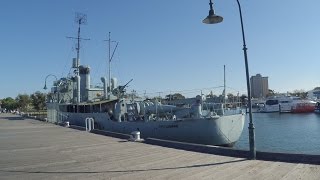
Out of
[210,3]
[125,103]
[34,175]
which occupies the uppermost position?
[210,3]

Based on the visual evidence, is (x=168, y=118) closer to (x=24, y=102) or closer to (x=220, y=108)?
(x=220, y=108)

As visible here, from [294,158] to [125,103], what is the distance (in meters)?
23.1

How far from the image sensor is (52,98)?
189 ft

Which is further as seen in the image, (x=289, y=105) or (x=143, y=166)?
(x=289, y=105)

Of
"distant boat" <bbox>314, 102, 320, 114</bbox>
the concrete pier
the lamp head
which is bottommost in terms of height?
the concrete pier

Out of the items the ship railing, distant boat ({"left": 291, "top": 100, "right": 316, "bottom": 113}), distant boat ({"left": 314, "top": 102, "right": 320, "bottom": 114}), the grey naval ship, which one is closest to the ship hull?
the grey naval ship

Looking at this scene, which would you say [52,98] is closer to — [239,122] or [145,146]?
[239,122]

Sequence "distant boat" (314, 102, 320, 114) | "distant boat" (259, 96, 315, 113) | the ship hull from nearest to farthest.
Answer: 1. the ship hull
2. "distant boat" (314, 102, 320, 114)
3. "distant boat" (259, 96, 315, 113)

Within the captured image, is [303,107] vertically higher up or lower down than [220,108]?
lower down

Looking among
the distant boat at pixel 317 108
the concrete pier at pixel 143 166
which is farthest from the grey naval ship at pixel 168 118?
the distant boat at pixel 317 108

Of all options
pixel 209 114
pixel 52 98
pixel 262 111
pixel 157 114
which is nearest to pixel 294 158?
pixel 209 114

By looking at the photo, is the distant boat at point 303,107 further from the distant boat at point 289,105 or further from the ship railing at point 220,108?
the ship railing at point 220,108

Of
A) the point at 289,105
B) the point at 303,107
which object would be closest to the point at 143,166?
the point at 303,107

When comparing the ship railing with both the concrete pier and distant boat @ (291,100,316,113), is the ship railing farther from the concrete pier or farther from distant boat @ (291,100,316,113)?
distant boat @ (291,100,316,113)
